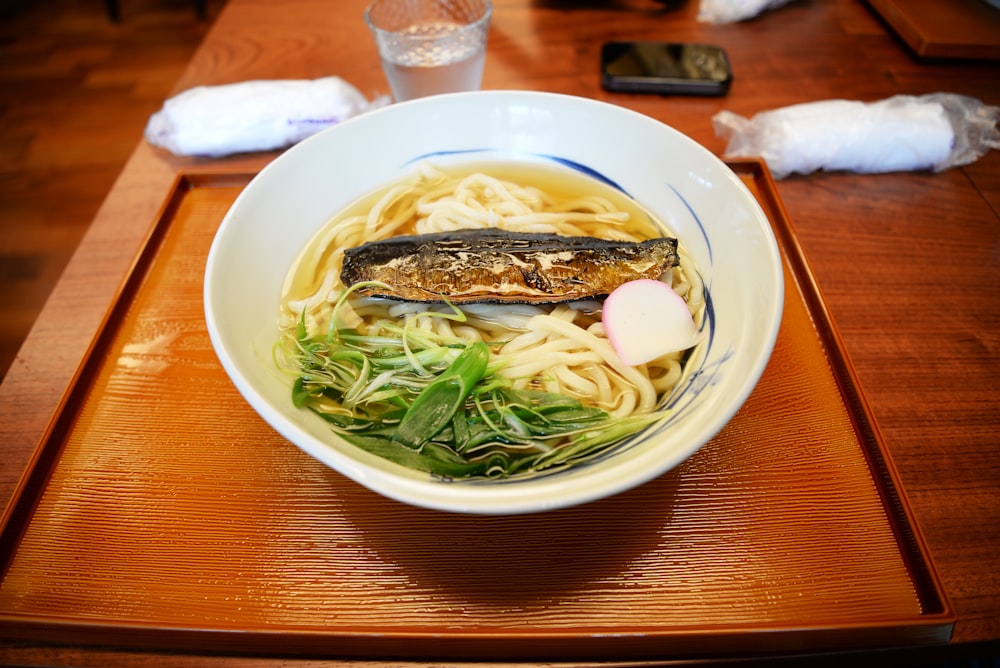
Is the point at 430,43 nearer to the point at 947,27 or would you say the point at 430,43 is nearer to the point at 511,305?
the point at 511,305

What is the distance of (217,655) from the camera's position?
3.21 ft

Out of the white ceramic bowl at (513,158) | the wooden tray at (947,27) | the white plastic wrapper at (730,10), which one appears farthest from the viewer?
the white plastic wrapper at (730,10)

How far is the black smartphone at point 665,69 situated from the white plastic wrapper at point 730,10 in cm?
34

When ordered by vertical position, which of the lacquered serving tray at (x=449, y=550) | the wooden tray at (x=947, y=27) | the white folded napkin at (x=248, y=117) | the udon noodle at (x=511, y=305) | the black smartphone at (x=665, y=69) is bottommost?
the lacquered serving tray at (x=449, y=550)

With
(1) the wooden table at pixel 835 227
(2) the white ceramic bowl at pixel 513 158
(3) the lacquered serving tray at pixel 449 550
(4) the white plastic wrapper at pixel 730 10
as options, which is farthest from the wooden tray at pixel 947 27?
(3) the lacquered serving tray at pixel 449 550

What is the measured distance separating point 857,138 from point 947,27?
1056mm

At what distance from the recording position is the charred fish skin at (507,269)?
1.31 m

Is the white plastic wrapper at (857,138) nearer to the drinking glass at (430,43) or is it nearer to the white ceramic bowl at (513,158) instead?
the white ceramic bowl at (513,158)

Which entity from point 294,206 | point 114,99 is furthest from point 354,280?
point 114,99

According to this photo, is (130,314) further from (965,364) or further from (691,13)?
(691,13)

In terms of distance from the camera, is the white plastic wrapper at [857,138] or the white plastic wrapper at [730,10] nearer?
the white plastic wrapper at [857,138]

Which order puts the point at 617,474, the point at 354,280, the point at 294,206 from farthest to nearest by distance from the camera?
the point at 294,206 < the point at 354,280 < the point at 617,474

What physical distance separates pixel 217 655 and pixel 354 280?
31.0 inches

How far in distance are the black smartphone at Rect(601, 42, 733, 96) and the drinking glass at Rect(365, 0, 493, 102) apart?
1.73 ft
